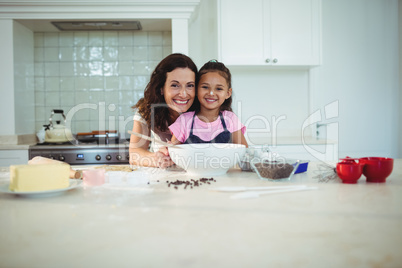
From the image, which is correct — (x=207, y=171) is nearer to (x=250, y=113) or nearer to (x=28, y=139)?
(x=250, y=113)

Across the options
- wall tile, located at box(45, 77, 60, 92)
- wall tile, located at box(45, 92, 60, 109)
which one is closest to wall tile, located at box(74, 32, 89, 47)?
wall tile, located at box(45, 77, 60, 92)

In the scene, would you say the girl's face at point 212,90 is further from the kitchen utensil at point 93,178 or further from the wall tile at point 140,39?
the wall tile at point 140,39

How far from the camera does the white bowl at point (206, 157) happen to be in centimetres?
124

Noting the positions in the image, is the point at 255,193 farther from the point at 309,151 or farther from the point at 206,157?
the point at 309,151

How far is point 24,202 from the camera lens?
2.93ft

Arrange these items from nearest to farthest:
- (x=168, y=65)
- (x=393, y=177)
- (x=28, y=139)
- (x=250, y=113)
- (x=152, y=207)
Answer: (x=152, y=207), (x=393, y=177), (x=168, y=65), (x=28, y=139), (x=250, y=113)

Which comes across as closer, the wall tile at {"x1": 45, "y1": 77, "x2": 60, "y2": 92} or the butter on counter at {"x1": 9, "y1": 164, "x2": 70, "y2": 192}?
the butter on counter at {"x1": 9, "y1": 164, "x2": 70, "y2": 192}

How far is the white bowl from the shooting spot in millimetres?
1241

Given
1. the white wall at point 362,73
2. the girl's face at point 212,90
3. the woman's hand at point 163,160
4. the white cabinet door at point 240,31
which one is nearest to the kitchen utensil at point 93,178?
the woman's hand at point 163,160

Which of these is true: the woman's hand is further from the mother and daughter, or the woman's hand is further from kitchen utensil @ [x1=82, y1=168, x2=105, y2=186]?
kitchen utensil @ [x1=82, y1=168, x2=105, y2=186]

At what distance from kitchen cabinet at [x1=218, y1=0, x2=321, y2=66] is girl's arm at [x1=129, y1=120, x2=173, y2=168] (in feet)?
3.72

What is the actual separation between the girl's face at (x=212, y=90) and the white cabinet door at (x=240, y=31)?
3.63 ft

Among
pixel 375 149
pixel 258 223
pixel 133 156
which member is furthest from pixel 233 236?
pixel 375 149

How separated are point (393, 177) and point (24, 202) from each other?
118 centimetres
